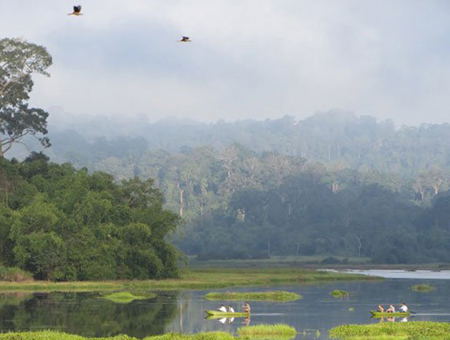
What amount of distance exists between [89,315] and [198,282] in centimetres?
3597

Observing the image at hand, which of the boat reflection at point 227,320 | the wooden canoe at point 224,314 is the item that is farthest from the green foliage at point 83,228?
the boat reflection at point 227,320

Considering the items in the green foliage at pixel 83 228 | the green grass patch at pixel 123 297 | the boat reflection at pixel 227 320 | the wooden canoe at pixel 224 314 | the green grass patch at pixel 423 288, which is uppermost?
the green foliage at pixel 83 228

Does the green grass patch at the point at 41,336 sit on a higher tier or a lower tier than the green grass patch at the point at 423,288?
higher

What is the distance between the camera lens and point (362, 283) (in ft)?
338

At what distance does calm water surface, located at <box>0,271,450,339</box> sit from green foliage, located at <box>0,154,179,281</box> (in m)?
11.4

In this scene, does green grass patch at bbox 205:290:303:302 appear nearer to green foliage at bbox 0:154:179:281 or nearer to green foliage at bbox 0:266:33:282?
green foliage at bbox 0:154:179:281

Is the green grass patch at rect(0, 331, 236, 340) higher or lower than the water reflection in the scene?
higher

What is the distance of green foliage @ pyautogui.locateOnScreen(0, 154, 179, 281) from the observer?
86938 millimetres

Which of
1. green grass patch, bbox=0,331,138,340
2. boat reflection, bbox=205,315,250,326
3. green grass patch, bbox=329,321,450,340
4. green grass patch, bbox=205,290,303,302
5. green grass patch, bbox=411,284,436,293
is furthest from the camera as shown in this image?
green grass patch, bbox=411,284,436,293

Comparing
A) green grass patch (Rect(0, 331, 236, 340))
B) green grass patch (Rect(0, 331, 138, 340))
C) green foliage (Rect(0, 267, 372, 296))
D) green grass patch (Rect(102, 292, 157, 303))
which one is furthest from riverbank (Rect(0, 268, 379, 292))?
green grass patch (Rect(0, 331, 236, 340))

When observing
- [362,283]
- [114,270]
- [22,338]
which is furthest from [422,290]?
[22,338]

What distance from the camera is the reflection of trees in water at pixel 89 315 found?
50656 mm

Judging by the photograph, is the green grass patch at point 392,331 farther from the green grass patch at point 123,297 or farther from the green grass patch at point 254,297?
the green grass patch at point 123,297

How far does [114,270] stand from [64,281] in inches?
213
